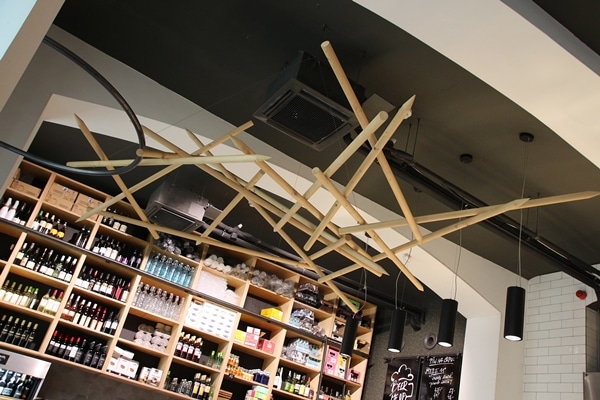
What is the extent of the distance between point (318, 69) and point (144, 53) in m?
1.60

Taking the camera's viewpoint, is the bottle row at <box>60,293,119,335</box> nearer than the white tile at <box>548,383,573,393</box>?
No

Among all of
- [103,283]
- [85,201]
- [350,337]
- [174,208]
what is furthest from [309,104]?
[103,283]

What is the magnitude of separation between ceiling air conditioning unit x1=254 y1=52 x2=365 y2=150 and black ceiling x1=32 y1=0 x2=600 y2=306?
0.32 m

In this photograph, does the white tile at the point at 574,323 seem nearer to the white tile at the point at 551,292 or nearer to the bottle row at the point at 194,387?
the white tile at the point at 551,292

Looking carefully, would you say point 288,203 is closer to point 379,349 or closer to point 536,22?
point 379,349

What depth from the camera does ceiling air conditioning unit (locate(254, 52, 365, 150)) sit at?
3141 mm

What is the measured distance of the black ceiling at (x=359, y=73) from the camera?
→ 10.9ft

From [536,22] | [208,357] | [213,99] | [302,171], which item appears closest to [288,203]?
[302,171]

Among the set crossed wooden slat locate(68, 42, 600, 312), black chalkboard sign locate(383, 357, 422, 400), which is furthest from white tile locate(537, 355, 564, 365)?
crossed wooden slat locate(68, 42, 600, 312)

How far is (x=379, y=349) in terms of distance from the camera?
24.4 ft

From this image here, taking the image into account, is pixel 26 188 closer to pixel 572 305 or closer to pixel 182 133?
pixel 182 133

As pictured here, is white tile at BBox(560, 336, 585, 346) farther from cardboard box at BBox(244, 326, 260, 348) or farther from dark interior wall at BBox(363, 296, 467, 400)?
cardboard box at BBox(244, 326, 260, 348)

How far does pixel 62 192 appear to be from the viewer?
226 inches

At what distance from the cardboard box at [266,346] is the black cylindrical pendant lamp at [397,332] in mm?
2317
